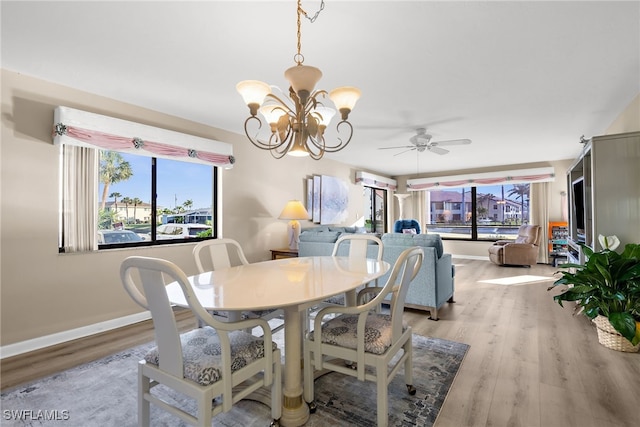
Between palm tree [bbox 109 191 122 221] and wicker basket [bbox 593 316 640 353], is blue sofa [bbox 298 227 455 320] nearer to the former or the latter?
wicker basket [bbox 593 316 640 353]

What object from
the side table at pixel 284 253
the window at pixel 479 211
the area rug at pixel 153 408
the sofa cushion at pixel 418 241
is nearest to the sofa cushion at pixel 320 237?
the side table at pixel 284 253

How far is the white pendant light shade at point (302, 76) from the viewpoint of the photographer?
1713mm

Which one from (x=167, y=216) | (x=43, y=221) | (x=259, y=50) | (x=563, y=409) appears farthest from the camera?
(x=167, y=216)

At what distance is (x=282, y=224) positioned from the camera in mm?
5074

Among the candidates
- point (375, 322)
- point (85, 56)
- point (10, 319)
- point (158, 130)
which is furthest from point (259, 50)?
point (10, 319)

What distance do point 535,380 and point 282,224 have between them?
3.76 metres

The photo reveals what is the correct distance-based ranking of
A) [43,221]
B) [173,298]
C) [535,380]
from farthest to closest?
[43,221]
[535,380]
[173,298]

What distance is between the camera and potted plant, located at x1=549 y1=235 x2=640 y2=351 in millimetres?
2342

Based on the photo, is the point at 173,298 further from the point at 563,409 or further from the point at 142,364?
the point at 563,409

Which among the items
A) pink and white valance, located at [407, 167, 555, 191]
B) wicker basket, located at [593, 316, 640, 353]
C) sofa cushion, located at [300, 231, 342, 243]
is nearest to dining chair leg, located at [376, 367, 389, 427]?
wicker basket, located at [593, 316, 640, 353]

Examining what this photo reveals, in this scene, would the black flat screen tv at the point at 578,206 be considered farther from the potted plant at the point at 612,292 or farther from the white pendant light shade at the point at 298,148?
the white pendant light shade at the point at 298,148

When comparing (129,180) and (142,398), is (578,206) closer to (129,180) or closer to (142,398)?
(142,398)

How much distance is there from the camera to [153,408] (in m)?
1.81

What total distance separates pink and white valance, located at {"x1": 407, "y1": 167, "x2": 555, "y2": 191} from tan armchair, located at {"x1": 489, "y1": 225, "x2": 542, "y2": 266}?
1072 mm
